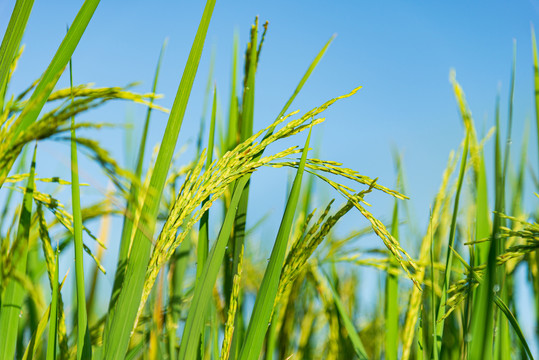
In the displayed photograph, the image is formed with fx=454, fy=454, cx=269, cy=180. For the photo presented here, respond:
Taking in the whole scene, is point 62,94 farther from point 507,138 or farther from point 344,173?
point 507,138

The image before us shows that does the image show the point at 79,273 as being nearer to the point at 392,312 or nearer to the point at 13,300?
the point at 13,300

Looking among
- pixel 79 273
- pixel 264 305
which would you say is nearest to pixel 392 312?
pixel 264 305

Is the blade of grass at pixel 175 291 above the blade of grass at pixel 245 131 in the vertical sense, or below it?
below

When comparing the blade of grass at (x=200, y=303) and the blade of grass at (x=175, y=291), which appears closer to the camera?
the blade of grass at (x=200, y=303)

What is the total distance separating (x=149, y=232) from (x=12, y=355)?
0.38 meters

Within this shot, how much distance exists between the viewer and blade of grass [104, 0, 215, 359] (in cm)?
67

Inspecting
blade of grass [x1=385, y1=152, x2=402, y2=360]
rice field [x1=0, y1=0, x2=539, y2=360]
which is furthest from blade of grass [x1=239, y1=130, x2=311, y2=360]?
blade of grass [x1=385, y1=152, x2=402, y2=360]

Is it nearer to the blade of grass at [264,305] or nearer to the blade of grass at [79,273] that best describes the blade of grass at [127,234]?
the blade of grass at [79,273]

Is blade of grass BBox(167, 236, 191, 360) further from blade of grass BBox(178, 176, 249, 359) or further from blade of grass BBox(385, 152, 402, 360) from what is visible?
blade of grass BBox(385, 152, 402, 360)

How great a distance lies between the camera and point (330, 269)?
1457mm

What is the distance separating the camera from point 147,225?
728 millimetres

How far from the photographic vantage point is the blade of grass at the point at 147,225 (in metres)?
0.67

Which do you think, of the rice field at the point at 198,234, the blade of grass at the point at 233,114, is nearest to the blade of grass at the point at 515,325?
the rice field at the point at 198,234

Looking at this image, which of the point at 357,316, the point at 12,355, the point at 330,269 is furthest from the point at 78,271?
the point at 357,316
